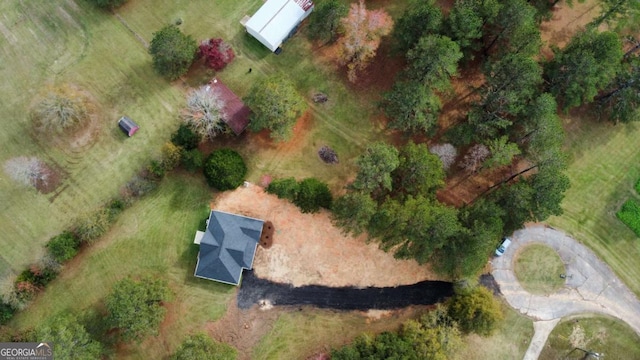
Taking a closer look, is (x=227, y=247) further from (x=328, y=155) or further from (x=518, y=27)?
(x=518, y=27)

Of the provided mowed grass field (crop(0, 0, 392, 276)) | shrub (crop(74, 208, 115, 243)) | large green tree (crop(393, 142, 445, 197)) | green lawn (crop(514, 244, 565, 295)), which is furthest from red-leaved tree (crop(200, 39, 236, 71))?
green lawn (crop(514, 244, 565, 295))

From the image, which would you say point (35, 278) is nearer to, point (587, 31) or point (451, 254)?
point (451, 254)

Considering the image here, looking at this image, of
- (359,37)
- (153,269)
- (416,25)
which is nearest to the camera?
(416,25)

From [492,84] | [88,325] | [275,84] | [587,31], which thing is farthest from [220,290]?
[587,31]

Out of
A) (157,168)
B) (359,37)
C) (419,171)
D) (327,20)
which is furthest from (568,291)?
(157,168)

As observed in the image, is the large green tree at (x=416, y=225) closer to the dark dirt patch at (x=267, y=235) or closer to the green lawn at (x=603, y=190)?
the dark dirt patch at (x=267, y=235)

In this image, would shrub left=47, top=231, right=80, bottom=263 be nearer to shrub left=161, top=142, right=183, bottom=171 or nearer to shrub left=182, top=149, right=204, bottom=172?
shrub left=161, top=142, right=183, bottom=171
